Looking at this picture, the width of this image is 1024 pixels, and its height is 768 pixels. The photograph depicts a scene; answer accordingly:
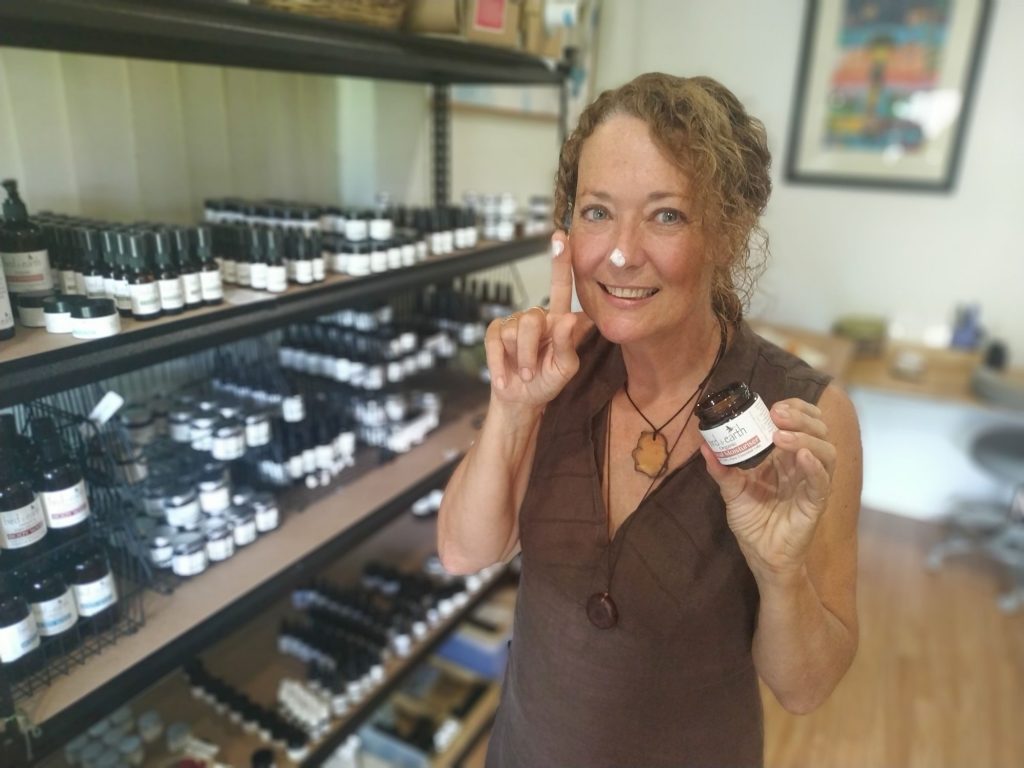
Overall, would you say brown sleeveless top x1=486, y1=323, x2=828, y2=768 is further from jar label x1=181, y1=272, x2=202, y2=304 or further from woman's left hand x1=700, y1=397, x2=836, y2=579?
jar label x1=181, y1=272, x2=202, y2=304

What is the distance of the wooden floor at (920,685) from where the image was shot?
212 centimetres

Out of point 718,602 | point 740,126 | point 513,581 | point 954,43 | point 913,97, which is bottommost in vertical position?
point 513,581

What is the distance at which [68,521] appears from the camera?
100cm

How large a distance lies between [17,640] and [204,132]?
3.66 feet

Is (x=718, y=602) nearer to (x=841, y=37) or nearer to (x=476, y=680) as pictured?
(x=476, y=680)

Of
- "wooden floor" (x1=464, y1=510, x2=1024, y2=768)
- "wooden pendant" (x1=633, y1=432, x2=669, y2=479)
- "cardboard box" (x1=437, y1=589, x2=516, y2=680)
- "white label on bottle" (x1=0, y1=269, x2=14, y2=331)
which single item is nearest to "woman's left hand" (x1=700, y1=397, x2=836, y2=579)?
"wooden pendant" (x1=633, y1=432, x2=669, y2=479)

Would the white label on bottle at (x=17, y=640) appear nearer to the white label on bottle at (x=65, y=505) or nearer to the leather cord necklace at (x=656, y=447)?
the white label on bottle at (x=65, y=505)

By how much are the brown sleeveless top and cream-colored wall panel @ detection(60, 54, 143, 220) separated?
1.03m

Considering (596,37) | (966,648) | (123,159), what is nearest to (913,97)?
(596,37)

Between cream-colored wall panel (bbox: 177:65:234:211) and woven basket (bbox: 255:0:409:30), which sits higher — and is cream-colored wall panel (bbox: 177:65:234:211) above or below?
below

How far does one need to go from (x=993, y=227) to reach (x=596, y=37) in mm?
2047

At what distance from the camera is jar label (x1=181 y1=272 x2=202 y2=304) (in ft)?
3.43

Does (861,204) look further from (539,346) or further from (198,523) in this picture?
(198,523)

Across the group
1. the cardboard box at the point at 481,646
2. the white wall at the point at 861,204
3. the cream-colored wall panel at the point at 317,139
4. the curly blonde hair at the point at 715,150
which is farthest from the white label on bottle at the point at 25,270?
the white wall at the point at 861,204
